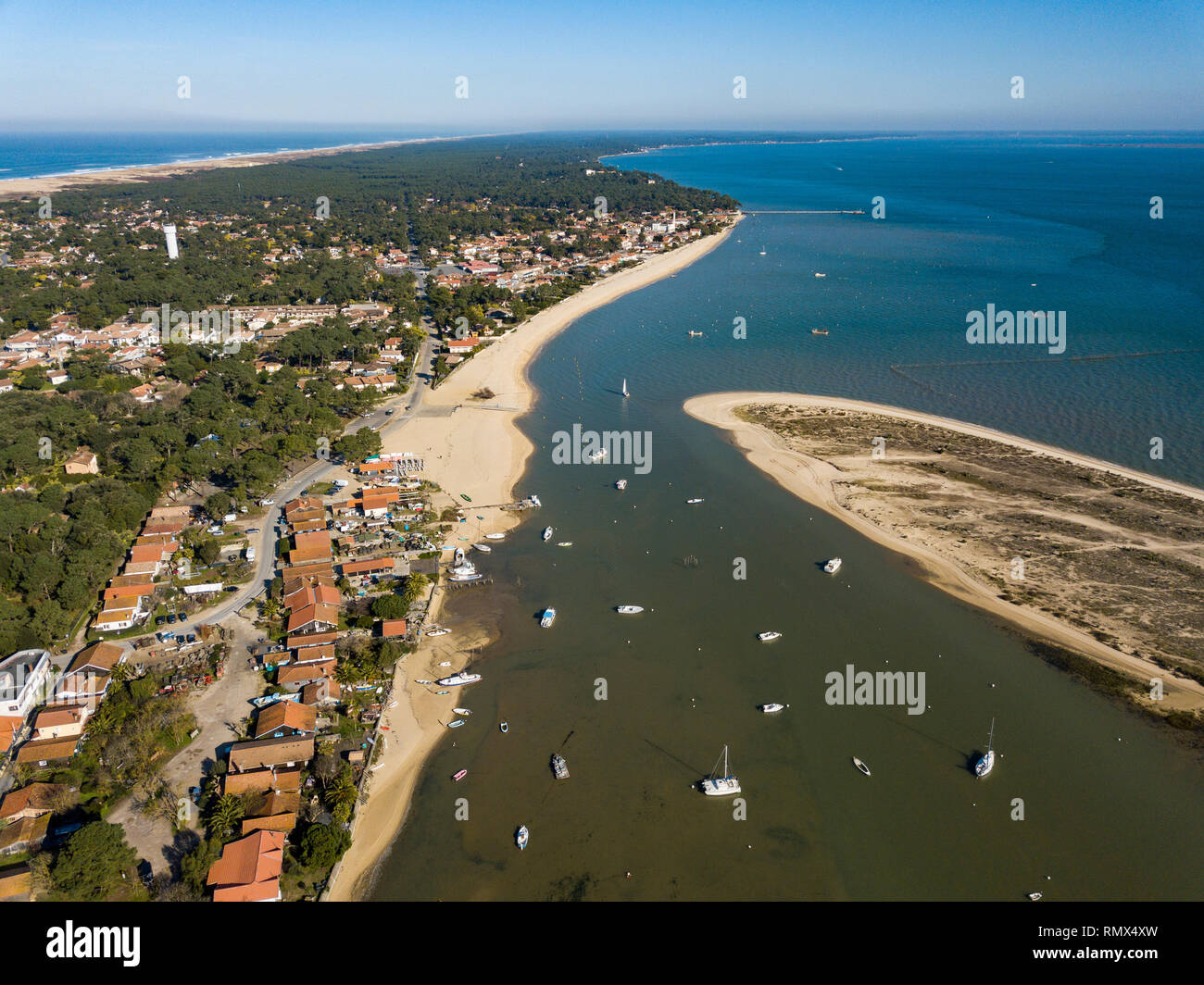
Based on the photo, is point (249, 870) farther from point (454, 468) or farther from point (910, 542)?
point (910, 542)

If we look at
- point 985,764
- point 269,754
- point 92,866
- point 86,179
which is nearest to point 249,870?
point 92,866

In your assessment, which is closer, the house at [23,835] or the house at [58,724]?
the house at [23,835]

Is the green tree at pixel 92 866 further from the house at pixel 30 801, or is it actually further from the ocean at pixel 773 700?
the ocean at pixel 773 700

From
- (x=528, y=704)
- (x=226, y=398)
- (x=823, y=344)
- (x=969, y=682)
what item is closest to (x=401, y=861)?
(x=528, y=704)

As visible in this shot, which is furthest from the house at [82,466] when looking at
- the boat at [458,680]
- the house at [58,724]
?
the boat at [458,680]

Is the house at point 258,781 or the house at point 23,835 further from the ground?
the house at point 258,781

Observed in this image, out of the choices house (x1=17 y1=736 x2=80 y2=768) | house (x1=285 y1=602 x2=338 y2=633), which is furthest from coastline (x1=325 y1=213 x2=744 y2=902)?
house (x1=17 y1=736 x2=80 y2=768)

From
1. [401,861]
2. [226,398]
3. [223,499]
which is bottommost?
[401,861]

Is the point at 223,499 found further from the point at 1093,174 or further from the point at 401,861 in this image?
the point at 1093,174
